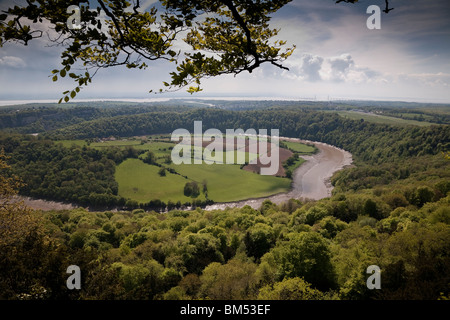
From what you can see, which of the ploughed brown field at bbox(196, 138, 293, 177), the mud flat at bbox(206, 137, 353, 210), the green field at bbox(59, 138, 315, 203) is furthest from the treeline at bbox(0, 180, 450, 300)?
the ploughed brown field at bbox(196, 138, 293, 177)

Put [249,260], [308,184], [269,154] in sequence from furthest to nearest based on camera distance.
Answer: [269,154] → [308,184] → [249,260]

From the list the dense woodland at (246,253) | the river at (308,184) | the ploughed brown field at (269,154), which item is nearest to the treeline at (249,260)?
the dense woodland at (246,253)

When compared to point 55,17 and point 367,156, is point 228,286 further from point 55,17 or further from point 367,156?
point 367,156

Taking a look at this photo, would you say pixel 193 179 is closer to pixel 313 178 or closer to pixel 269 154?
pixel 269 154

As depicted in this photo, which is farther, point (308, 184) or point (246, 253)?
point (308, 184)

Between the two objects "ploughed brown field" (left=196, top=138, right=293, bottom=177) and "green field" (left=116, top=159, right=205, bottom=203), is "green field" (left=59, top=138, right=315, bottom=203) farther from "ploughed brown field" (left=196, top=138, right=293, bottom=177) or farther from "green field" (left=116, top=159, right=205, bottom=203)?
"ploughed brown field" (left=196, top=138, right=293, bottom=177)

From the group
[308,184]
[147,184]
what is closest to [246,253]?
[308,184]

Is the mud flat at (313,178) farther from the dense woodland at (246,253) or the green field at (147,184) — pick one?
the dense woodland at (246,253)
